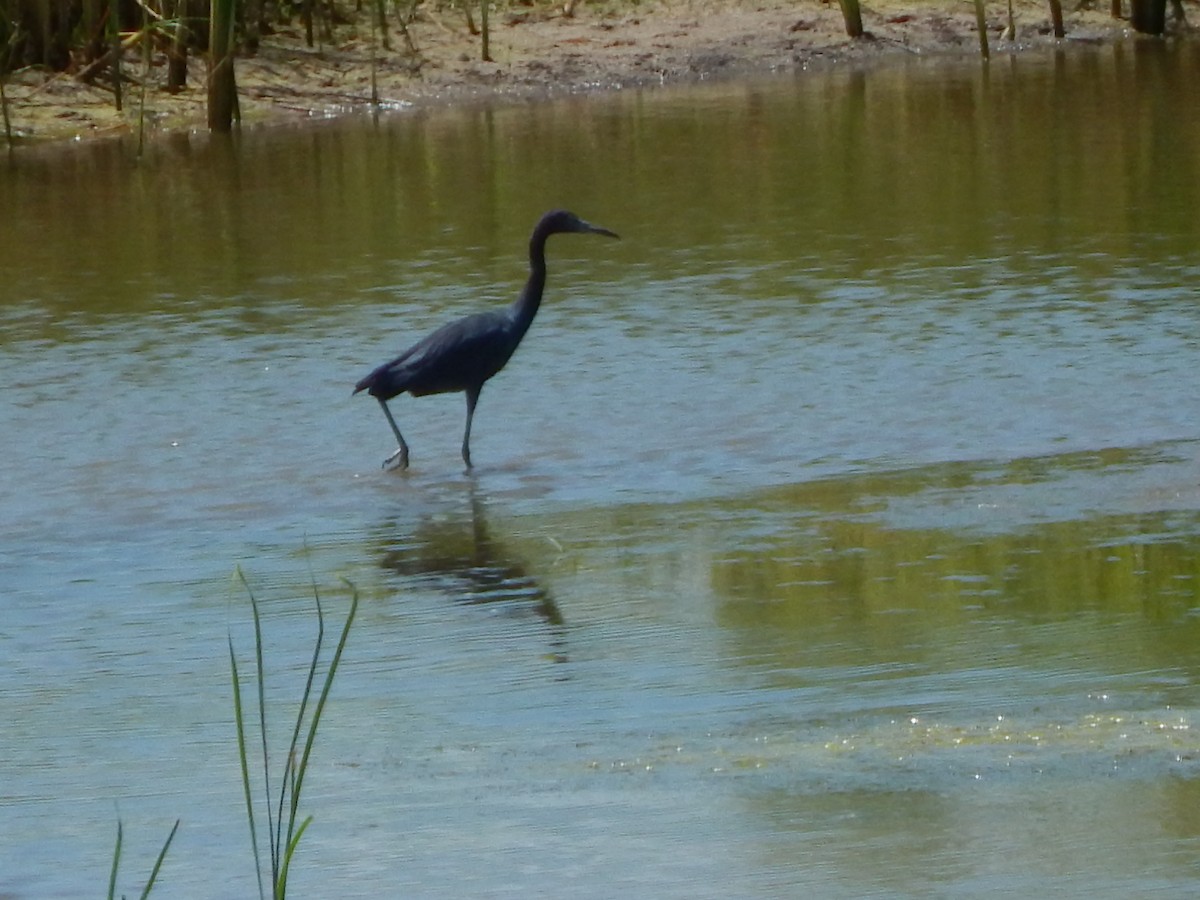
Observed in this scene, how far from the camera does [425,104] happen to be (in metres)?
20.6

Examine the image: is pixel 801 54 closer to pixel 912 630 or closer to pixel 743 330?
pixel 743 330

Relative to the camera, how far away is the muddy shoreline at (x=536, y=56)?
1969 centimetres

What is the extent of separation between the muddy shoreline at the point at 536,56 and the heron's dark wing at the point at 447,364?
10.8m

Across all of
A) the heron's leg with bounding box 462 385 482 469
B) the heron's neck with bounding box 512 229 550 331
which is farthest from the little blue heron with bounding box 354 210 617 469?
the heron's neck with bounding box 512 229 550 331

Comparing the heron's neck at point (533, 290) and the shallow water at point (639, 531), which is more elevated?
the heron's neck at point (533, 290)

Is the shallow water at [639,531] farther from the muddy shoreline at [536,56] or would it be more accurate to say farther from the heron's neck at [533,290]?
the muddy shoreline at [536,56]

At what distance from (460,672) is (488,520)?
2.01 meters

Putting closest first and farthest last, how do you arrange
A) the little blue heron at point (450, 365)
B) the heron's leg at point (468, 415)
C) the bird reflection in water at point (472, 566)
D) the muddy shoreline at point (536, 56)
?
the bird reflection in water at point (472, 566) → the heron's leg at point (468, 415) → the little blue heron at point (450, 365) → the muddy shoreline at point (536, 56)

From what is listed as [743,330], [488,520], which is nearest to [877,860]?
[488,520]

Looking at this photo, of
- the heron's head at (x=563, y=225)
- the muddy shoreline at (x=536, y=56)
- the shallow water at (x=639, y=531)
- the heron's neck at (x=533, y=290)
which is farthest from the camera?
the muddy shoreline at (x=536, y=56)

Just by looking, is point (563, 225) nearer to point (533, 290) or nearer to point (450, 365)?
point (533, 290)

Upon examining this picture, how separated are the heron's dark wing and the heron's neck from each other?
8.7 inches

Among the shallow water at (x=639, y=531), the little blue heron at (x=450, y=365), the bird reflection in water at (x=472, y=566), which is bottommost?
the bird reflection in water at (x=472, y=566)

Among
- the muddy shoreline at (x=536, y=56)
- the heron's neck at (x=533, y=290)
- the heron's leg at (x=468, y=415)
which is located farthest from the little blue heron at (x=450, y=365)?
the muddy shoreline at (x=536, y=56)
